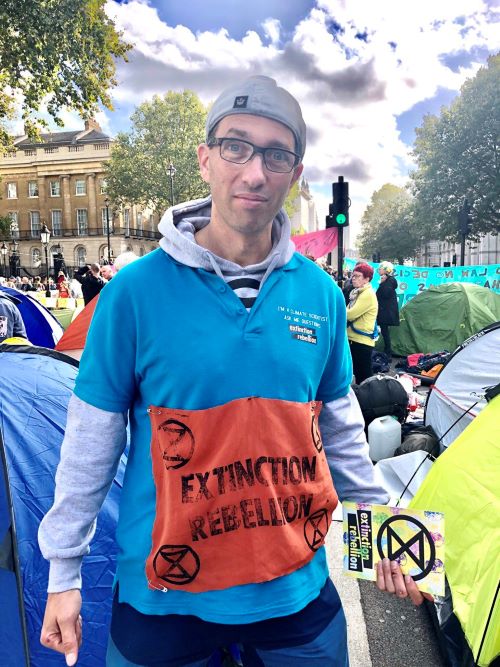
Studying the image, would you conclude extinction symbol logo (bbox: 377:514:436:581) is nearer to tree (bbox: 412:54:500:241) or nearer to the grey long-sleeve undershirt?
the grey long-sleeve undershirt

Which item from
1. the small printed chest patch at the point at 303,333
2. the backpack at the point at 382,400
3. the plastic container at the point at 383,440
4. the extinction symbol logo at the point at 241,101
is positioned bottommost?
the plastic container at the point at 383,440

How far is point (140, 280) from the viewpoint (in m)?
1.24

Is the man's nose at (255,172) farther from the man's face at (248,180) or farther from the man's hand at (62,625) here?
the man's hand at (62,625)

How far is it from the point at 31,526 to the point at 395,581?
1468 mm

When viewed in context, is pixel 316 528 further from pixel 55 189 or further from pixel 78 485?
pixel 55 189

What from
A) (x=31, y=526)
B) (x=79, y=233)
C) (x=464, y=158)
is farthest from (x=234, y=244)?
(x=79, y=233)

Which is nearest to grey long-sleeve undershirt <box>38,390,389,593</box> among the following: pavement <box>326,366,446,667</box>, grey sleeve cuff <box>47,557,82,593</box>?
grey sleeve cuff <box>47,557,82,593</box>

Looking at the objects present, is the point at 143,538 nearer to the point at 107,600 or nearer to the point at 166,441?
the point at 166,441

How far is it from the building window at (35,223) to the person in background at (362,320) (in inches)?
2237

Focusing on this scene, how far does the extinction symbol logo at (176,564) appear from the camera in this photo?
3.84ft

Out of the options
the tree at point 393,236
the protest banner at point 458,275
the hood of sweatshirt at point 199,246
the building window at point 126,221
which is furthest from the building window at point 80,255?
the hood of sweatshirt at point 199,246

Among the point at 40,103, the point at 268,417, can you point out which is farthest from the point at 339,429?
the point at 40,103

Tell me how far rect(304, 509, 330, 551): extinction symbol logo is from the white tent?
3.60m

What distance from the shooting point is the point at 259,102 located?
4.20 ft
